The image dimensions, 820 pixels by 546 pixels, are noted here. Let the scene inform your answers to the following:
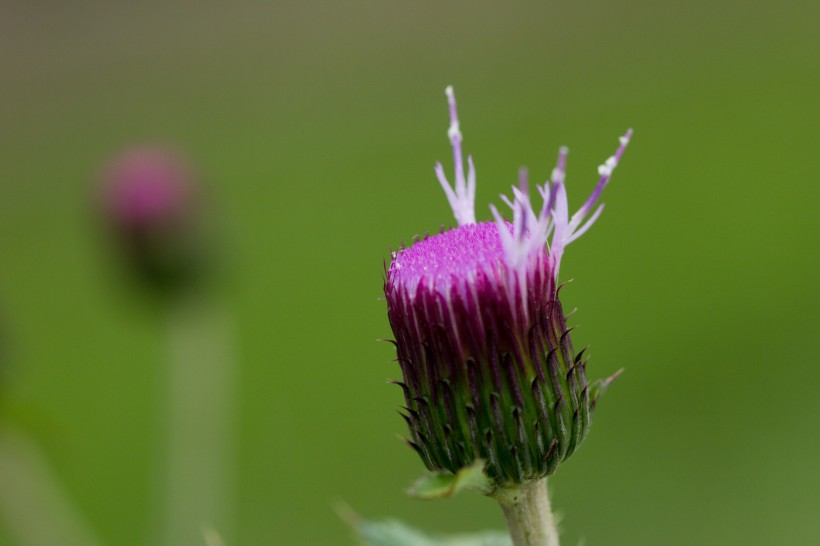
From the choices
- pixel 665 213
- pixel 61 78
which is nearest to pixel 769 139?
pixel 665 213

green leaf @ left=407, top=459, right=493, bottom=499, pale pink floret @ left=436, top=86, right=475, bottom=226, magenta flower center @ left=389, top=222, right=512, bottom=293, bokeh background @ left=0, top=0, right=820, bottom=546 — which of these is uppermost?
pale pink floret @ left=436, top=86, right=475, bottom=226

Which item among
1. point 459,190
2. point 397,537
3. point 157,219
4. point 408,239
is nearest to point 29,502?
point 157,219

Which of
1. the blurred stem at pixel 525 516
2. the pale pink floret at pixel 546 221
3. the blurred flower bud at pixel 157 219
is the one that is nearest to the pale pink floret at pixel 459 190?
the pale pink floret at pixel 546 221

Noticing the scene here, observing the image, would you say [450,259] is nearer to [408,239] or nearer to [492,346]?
[492,346]

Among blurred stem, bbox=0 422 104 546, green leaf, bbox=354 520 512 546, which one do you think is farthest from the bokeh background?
green leaf, bbox=354 520 512 546

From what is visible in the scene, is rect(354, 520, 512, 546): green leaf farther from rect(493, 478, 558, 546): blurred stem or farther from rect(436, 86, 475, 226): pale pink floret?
rect(436, 86, 475, 226): pale pink floret

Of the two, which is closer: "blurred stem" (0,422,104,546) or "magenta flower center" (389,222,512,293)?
"magenta flower center" (389,222,512,293)
